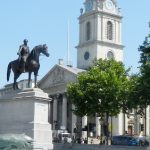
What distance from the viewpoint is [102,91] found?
74.1m

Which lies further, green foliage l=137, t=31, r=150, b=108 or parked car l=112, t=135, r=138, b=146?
parked car l=112, t=135, r=138, b=146

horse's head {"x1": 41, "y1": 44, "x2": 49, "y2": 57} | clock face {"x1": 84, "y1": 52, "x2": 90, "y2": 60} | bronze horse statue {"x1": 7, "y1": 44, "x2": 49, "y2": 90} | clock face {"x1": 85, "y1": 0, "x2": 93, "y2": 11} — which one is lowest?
bronze horse statue {"x1": 7, "y1": 44, "x2": 49, "y2": 90}

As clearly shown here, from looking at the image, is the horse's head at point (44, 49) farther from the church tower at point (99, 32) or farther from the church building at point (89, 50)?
the church tower at point (99, 32)

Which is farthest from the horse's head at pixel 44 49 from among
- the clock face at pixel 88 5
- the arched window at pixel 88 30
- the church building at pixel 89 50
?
the clock face at pixel 88 5

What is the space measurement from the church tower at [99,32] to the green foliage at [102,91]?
2032 inches

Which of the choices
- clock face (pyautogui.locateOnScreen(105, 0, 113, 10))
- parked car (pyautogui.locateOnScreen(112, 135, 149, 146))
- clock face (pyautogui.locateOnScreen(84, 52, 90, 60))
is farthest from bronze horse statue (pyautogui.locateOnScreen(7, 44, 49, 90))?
clock face (pyautogui.locateOnScreen(105, 0, 113, 10))

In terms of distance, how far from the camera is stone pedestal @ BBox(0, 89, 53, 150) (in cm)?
3844

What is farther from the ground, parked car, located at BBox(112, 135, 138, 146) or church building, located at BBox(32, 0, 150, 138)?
church building, located at BBox(32, 0, 150, 138)

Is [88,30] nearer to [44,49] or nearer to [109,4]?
[109,4]

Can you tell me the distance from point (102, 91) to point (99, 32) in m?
57.4

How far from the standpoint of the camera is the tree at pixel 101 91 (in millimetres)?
73688

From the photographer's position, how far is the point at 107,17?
433 ft

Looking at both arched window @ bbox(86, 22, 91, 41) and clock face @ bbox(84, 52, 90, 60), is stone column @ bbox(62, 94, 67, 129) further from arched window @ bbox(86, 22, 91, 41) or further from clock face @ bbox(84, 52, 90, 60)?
arched window @ bbox(86, 22, 91, 41)

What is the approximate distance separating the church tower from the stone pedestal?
8979 centimetres
